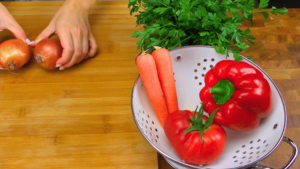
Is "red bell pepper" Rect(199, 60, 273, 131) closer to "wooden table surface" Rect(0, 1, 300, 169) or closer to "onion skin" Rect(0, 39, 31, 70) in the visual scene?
"wooden table surface" Rect(0, 1, 300, 169)

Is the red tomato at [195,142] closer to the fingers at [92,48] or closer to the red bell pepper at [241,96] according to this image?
the red bell pepper at [241,96]

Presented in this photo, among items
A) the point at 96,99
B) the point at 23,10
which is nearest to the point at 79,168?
the point at 96,99

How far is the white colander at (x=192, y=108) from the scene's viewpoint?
579 mm

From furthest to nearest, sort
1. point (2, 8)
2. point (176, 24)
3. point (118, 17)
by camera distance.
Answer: point (118, 17)
point (2, 8)
point (176, 24)

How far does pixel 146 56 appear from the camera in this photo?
67 centimetres

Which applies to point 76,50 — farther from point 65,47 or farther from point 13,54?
point 13,54

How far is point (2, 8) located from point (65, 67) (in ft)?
1.10

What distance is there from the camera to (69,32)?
0.85m

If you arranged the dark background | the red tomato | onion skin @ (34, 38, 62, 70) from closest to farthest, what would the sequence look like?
the red tomato < onion skin @ (34, 38, 62, 70) < the dark background

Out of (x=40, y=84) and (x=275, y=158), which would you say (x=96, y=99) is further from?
(x=275, y=158)

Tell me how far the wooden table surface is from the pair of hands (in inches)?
1.8

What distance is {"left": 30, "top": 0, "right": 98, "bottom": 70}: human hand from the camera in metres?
0.83

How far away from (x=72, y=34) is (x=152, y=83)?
0.38 m

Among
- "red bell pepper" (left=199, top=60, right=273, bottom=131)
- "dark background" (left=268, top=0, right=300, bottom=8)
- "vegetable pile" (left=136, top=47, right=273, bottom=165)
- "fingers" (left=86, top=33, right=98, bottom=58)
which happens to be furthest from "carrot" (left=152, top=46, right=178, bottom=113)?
"dark background" (left=268, top=0, right=300, bottom=8)
